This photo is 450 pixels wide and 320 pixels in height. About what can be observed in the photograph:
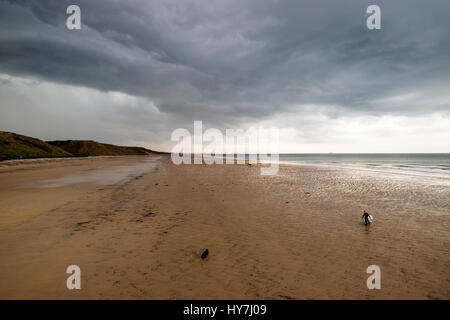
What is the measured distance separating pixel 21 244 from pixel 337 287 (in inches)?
352

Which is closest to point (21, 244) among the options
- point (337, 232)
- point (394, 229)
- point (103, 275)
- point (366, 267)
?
point (103, 275)

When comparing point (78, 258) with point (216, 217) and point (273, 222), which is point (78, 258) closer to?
point (216, 217)

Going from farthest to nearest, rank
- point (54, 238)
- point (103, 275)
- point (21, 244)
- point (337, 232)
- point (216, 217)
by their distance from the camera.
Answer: point (216, 217) < point (337, 232) < point (54, 238) < point (21, 244) < point (103, 275)

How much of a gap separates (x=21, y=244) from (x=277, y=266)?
7734 millimetres

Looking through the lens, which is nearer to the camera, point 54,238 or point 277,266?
point 277,266

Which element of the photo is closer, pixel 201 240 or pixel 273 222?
pixel 201 240

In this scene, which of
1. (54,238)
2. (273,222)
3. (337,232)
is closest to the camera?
(54,238)

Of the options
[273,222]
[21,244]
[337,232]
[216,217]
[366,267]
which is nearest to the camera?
[366,267]

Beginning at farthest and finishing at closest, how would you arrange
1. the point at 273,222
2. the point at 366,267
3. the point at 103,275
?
the point at 273,222 < the point at 366,267 < the point at 103,275

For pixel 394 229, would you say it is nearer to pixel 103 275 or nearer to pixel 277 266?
pixel 277 266

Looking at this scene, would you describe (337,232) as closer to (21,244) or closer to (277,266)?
(277,266)

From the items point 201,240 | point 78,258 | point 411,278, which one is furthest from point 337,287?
point 78,258

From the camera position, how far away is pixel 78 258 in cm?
531

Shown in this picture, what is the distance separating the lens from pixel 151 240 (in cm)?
659
